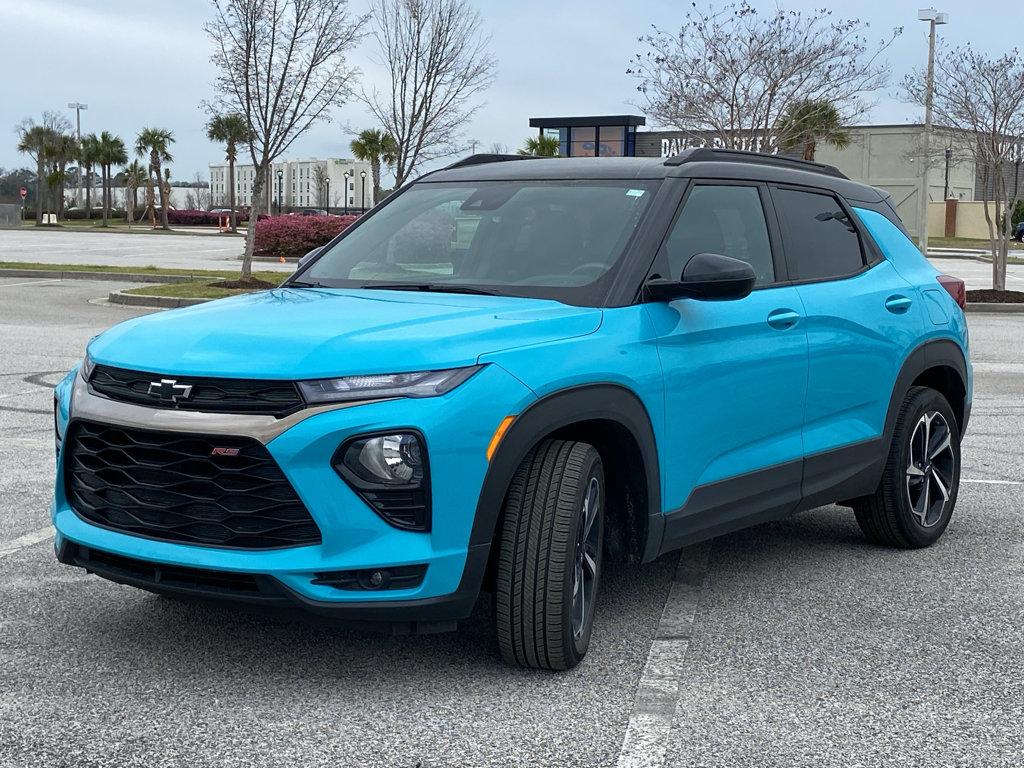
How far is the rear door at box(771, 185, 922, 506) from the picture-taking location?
17.7 feet

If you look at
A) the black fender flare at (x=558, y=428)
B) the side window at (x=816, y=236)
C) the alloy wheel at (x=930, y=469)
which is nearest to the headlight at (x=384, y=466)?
the black fender flare at (x=558, y=428)

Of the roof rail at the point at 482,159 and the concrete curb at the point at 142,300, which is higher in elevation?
the roof rail at the point at 482,159

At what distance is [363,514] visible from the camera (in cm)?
378

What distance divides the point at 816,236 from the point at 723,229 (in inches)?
26.9

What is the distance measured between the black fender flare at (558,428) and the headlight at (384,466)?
0.74 feet

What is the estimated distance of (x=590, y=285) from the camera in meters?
4.63

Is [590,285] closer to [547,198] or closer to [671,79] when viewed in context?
[547,198]

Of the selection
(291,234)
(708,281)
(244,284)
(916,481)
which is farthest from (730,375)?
(291,234)

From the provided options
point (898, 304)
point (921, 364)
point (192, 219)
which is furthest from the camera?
point (192, 219)

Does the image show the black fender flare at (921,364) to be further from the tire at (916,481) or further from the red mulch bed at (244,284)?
the red mulch bed at (244,284)

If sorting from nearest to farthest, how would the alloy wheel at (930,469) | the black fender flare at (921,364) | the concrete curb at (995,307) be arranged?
the black fender flare at (921,364) → the alloy wheel at (930,469) → the concrete curb at (995,307)

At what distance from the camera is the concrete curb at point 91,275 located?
24828 mm

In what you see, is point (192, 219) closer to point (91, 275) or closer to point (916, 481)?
point (91, 275)

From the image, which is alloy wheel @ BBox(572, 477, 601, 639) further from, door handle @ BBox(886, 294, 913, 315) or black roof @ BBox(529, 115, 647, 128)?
black roof @ BBox(529, 115, 647, 128)
